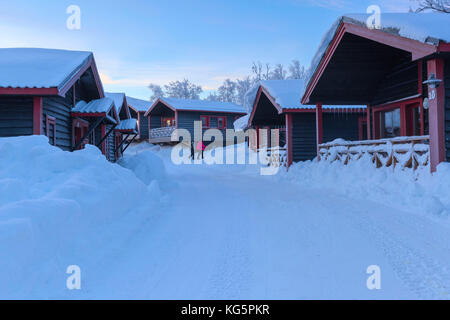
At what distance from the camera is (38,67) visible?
892 cm

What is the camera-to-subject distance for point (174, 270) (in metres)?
3.27

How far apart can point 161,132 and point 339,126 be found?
21.4 metres

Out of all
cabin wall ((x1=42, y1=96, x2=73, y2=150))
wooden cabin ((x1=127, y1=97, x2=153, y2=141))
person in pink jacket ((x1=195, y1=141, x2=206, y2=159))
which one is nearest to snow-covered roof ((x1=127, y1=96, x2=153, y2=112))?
wooden cabin ((x1=127, y1=97, x2=153, y2=141))

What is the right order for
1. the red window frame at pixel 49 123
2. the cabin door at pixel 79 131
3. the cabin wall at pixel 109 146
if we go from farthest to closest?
1. the cabin wall at pixel 109 146
2. the cabin door at pixel 79 131
3. the red window frame at pixel 49 123

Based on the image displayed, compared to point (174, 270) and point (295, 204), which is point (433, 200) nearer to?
point (295, 204)

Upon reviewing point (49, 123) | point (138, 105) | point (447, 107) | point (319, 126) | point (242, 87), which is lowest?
point (447, 107)

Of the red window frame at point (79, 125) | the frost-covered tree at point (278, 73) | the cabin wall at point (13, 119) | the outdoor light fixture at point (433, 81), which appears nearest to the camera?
the outdoor light fixture at point (433, 81)

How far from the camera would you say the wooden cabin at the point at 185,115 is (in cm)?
3172

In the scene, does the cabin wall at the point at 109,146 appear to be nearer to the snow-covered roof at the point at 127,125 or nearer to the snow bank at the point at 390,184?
the snow-covered roof at the point at 127,125

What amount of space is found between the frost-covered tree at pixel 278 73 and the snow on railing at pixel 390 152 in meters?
48.5

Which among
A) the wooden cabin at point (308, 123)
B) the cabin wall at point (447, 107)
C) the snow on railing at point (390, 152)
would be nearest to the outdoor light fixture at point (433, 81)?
the cabin wall at point (447, 107)

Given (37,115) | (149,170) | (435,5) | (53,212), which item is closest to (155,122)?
(149,170)

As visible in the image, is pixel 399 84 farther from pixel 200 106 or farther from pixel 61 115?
pixel 200 106
